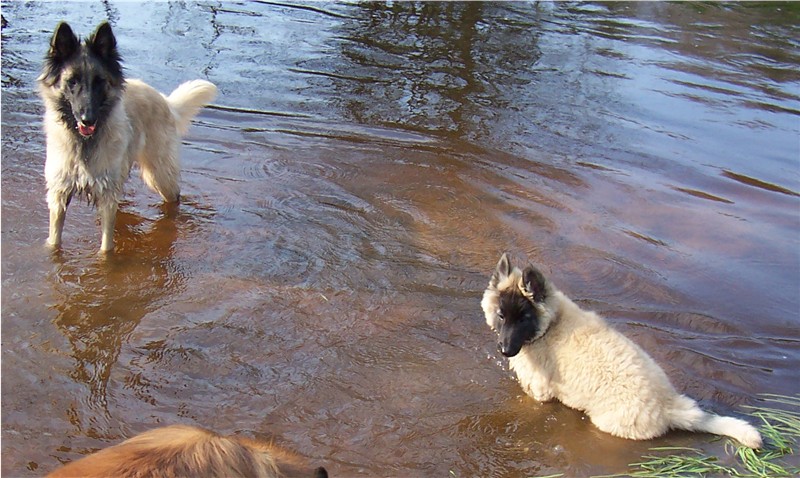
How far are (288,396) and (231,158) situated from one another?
4.03m

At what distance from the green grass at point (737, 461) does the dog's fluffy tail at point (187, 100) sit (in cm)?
519

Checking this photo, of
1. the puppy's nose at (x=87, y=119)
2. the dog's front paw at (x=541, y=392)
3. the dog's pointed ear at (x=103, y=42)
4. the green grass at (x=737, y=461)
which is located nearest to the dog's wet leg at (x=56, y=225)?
the puppy's nose at (x=87, y=119)

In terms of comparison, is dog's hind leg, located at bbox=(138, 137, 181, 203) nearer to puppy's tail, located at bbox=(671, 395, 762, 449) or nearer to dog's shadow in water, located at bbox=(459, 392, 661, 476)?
dog's shadow in water, located at bbox=(459, 392, 661, 476)

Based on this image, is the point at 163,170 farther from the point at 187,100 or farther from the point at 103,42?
the point at 103,42

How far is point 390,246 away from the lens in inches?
242

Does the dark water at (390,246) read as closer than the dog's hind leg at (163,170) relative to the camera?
Yes

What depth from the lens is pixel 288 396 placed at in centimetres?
430

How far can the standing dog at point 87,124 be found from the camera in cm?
524

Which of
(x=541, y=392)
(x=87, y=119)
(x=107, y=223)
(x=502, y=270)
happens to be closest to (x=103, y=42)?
(x=87, y=119)

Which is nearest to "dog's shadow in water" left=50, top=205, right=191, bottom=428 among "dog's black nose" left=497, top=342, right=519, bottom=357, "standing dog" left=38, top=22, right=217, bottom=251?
"standing dog" left=38, top=22, right=217, bottom=251

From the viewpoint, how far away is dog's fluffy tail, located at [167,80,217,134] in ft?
22.8

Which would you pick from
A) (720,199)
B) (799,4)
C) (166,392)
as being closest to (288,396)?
(166,392)

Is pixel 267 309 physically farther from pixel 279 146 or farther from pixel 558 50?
pixel 558 50

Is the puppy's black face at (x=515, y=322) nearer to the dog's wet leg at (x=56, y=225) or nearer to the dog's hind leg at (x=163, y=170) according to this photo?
the dog's wet leg at (x=56, y=225)
